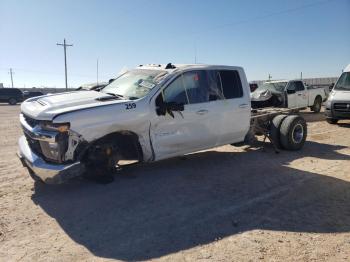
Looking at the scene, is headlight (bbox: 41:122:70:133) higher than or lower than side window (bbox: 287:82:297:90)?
lower

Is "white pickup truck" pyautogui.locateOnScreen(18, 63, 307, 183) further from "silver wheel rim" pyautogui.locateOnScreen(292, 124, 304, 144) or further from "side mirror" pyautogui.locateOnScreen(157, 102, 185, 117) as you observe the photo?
"silver wheel rim" pyautogui.locateOnScreen(292, 124, 304, 144)

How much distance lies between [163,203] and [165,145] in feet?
4.75

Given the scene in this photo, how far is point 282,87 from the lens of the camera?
1802 cm

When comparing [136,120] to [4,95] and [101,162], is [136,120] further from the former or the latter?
[4,95]

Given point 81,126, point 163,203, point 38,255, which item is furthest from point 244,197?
point 38,255

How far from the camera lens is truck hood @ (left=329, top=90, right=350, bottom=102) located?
45.7 feet

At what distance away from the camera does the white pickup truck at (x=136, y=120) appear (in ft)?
18.1

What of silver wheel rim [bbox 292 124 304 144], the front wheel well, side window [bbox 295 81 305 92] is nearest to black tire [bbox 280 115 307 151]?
silver wheel rim [bbox 292 124 304 144]

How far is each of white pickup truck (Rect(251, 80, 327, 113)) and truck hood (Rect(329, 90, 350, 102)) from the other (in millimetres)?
2861

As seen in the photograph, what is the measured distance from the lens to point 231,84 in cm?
793

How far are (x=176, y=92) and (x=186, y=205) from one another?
90.7 inches

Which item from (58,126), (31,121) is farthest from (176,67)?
(31,121)

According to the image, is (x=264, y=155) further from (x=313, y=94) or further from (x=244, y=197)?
(x=313, y=94)

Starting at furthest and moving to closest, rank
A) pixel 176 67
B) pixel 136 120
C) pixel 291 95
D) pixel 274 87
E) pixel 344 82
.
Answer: pixel 274 87 → pixel 291 95 → pixel 344 82 → pixel 176 67 → pixel 136 120
